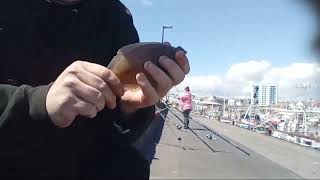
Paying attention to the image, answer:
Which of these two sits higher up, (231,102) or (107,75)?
(231,102)

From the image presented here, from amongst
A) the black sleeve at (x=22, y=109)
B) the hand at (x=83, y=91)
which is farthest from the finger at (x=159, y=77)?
the black sleeve at (x=22, y=109)

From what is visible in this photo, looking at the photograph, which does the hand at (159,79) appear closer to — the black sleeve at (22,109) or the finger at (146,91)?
the finger at (146,91)

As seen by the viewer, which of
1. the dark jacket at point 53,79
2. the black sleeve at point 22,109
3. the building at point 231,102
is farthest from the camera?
the building at point 231,102

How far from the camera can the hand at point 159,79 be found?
1.65m

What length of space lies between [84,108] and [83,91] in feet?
0.19

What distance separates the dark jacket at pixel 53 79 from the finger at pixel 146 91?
159 mm

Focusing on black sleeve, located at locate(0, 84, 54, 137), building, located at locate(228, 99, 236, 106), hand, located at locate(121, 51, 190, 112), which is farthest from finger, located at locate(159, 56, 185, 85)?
building, located at locate(228, 99, 236, 106)

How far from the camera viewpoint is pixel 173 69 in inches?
66.2

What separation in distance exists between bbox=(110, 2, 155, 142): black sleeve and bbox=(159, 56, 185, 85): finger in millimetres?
269

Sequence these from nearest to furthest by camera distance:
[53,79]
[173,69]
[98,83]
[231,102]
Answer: [98,83]
[173,69]
[53,79]
[231,102]

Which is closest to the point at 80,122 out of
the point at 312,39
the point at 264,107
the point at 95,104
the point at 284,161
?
the point at 95,104

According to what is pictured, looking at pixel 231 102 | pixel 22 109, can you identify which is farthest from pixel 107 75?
pixel 231 102

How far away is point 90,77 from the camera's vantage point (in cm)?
157

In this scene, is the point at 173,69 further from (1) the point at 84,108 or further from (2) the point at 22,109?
(2) the point at 22,109
